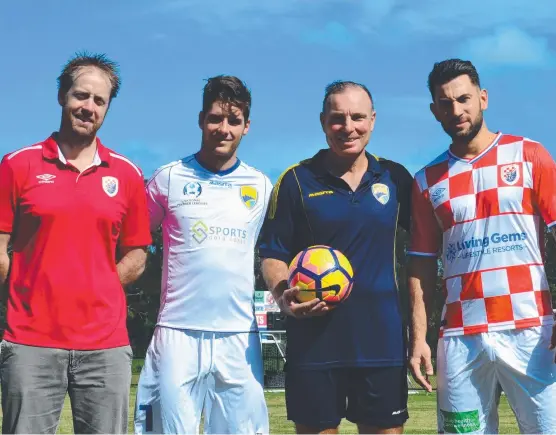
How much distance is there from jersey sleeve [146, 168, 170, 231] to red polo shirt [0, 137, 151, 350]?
23.7 inches

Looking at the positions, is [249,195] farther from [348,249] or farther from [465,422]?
[465,422]

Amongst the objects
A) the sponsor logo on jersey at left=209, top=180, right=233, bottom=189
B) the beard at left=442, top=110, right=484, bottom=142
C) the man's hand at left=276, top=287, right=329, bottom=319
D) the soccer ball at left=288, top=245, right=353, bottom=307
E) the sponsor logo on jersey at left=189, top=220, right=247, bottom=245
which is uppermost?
the beard at left=442, top=110, right=484, bottom=142

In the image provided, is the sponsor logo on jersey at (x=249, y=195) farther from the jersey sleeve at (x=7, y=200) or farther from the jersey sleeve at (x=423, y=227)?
the jersey sleeve at (x=7, y=200)

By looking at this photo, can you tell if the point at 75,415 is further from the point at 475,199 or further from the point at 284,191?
the point at 475,199

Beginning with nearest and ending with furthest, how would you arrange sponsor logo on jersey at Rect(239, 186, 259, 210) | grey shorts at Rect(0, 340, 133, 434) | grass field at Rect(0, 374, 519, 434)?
grey shorts at Rect(0, 340, 133, 434) < sponsor logo on jersey at Rect(239, 186, 259, 210) < grass field at Rect(0, 374, 519, 434)

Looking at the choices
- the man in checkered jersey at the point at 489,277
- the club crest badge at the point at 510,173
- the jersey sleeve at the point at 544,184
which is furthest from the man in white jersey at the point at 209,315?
the jersey sleeve at the point at 544,184

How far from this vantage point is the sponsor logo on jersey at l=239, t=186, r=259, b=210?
18.4 feet

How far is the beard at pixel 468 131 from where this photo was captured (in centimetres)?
526

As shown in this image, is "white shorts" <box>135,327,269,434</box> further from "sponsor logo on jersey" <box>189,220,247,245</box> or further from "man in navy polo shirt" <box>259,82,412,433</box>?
"sponsor logo on jersey" <box>189,220,247,245</box>

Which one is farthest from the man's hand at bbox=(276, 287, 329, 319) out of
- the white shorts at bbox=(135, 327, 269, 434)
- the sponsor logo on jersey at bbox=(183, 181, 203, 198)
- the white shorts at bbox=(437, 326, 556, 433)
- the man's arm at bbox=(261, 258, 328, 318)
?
the sponsor logo on jersey at bbox=(183, 181, 203, 198)

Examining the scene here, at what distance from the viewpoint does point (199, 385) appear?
17.5 feet

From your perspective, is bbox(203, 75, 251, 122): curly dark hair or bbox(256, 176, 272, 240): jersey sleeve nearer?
bbox(203, 75, 251, 122): curly dark hair

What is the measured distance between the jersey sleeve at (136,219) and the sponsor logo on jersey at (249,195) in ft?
2.26

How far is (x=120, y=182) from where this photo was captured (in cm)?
512
